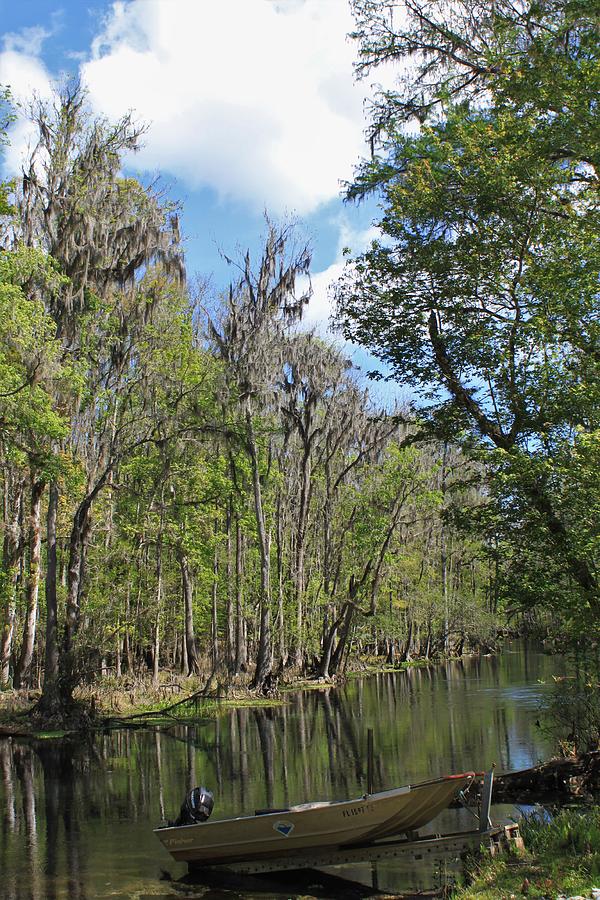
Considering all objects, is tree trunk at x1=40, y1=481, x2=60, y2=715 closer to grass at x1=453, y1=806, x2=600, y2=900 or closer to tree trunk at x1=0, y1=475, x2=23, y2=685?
tree trunk at x1=0, y1=475, x2=23, y2=685

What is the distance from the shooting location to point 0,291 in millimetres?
17375

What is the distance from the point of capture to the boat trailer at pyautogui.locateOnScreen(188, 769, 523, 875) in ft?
30.3

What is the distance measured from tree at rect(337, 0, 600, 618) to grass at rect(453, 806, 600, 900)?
384cm

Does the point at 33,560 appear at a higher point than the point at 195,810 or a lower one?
higher

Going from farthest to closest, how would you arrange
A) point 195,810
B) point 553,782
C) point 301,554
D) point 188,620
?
point 301,554 < point 188,620 < point 553,782 < point 195,810

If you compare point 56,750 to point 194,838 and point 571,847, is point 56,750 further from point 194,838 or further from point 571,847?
point 571,847

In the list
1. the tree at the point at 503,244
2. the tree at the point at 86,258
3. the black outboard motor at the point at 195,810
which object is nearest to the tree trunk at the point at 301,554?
the tree at the point at 86,258

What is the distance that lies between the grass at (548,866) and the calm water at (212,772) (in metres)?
1.47

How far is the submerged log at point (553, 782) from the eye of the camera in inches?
499

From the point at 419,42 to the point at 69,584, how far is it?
18.0 m

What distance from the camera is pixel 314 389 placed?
3597 centimetres

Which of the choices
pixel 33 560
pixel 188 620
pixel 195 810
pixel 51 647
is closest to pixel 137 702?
pixel 51 647

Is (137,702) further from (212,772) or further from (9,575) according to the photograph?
(212,772)

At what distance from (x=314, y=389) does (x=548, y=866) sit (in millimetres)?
28852
